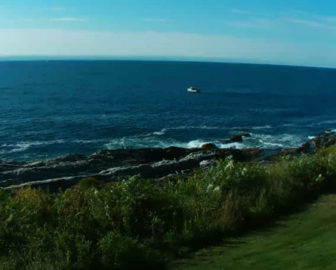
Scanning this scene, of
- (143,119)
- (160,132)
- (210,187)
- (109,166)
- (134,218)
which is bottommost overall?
(109,166)

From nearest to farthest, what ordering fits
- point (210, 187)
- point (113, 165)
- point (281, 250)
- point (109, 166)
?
point (281, 250)
point (210, 187)
point (109, 166)
point (113, 165)

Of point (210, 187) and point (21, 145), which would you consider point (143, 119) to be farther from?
point (210, 187)

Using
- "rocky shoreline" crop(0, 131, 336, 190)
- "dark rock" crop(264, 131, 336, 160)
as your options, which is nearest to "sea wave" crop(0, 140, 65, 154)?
"rocky shoreline" crop(0, 131, 336, 190)

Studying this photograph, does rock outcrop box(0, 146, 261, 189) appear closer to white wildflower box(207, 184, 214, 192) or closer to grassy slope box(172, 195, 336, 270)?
white wildflower box(207, 184, 214, 192)

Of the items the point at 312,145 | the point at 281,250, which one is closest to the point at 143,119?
the point at 312,145

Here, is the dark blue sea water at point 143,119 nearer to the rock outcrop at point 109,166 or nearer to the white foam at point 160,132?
the white foam at point 160,132

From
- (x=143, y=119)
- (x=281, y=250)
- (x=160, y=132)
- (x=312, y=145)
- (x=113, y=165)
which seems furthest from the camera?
(x=143, y=119)

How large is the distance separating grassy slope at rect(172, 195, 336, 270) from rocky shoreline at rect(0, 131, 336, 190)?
20.1 metres

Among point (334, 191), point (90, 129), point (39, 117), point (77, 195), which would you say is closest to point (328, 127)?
point (90, 129)

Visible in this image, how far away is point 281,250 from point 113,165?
31.0m

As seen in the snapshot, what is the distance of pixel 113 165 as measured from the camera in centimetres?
3925

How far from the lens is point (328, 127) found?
64250mm

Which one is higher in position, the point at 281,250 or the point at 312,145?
the point at 281,250

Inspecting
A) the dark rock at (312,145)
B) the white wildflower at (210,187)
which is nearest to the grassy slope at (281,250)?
the white wildflower at (210,187)
